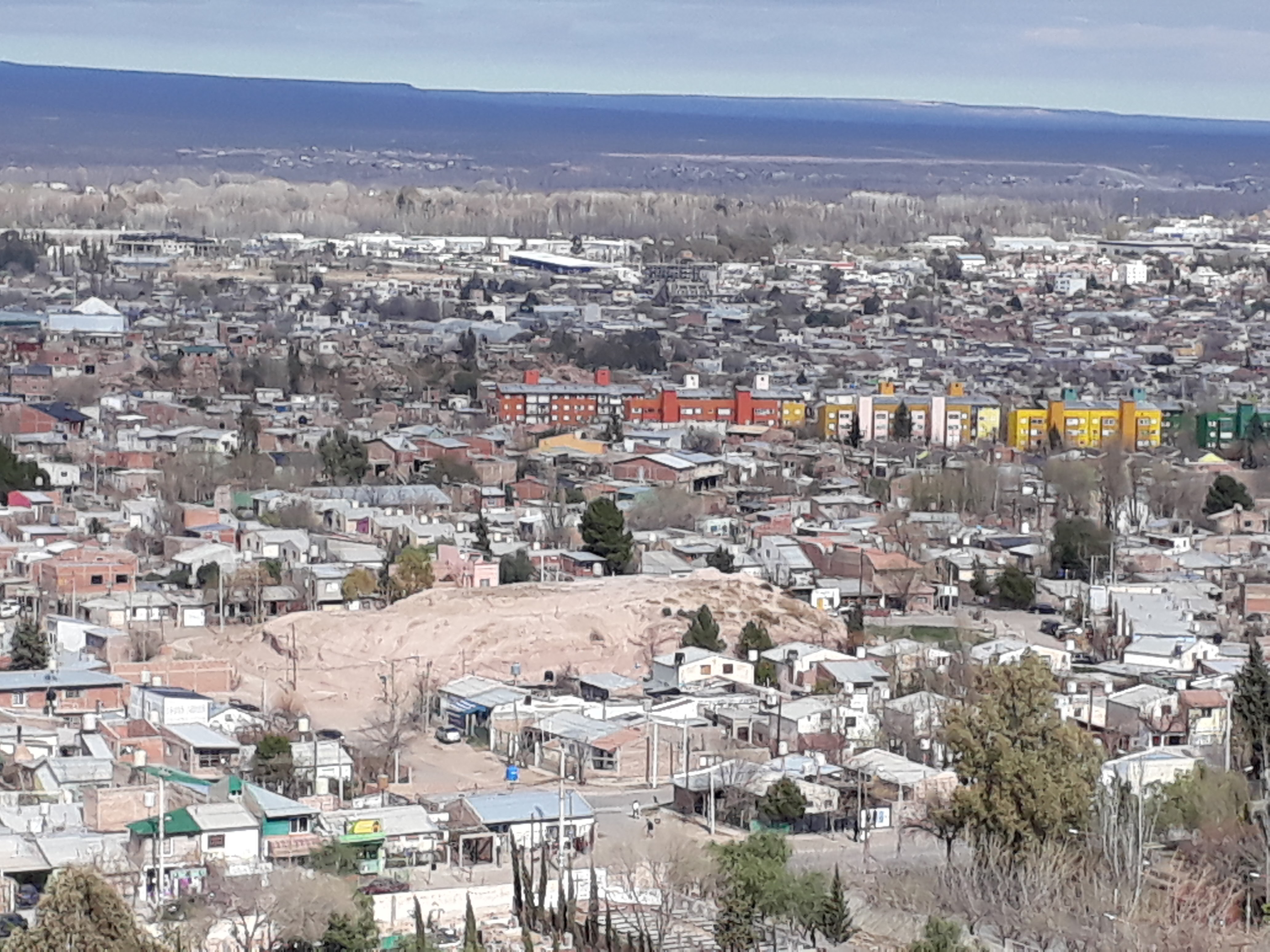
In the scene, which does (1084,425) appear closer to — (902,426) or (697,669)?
(902,426)

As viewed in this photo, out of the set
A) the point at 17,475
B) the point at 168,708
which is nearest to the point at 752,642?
the point at 168,708

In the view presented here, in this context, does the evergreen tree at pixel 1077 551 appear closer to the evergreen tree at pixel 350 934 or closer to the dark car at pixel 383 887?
the dark car at pixel 383 887

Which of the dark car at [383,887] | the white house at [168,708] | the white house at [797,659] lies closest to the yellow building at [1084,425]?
the white house at [797,659]

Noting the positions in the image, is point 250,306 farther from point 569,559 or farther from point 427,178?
point 427,178

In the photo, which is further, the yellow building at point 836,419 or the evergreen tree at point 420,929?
the yellow building at point 836,419

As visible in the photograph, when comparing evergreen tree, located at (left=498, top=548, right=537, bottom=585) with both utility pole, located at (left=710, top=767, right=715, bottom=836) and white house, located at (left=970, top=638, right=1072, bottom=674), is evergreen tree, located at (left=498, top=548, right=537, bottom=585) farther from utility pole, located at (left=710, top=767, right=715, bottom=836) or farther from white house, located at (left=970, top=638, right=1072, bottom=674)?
utility pole, located at (left=710, top=767, right=715, bottom=836)
